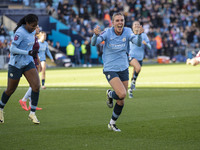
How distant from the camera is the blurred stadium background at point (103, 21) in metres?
41.1

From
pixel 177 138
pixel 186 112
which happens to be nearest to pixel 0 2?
pixel 186 112

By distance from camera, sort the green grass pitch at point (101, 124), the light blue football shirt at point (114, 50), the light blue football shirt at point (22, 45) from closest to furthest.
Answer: the green grass pitch at point (101, 124), the light blue football shirt at point (114, 50), the light blue football shirt at point (22, 45)

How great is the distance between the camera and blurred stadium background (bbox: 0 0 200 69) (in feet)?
135

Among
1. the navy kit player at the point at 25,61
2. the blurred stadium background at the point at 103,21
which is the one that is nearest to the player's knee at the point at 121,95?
the navy kit player at the point at 25,61

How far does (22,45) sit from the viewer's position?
33.8 feet

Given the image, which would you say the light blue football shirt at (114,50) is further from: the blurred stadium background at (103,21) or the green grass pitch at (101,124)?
the blurred stadium background at (103,21)

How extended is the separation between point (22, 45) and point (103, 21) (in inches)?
1462

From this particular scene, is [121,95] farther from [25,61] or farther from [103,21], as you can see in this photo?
[103,21]

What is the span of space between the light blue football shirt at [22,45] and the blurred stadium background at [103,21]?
2729 centimetres

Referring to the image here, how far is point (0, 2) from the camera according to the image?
42500 mm

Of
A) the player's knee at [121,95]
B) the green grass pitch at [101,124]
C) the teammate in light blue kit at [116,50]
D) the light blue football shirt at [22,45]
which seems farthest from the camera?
the light blue football shirt at [22,45]

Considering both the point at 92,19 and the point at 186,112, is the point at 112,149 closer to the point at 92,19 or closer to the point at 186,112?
the point at 186,112

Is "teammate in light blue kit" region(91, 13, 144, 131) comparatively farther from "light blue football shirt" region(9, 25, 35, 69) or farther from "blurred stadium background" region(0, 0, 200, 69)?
"blurred stadium background" region(0, 0, 200, 69)

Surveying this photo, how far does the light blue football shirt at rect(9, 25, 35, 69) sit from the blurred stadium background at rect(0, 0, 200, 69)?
1075 inches
